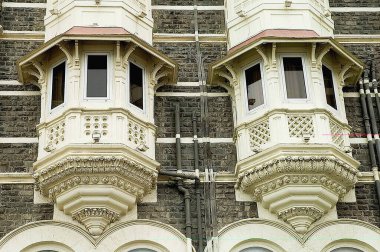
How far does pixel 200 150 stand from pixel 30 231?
3.69m

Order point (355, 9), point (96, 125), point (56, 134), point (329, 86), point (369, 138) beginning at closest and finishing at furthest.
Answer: point (96, 125)
point (56, 134)
point (369, 138)
point (329, 86)
point (355, 9)

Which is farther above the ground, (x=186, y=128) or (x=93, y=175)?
(x=186, y=128)

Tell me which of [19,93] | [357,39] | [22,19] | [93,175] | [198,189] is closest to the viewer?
[93,175]

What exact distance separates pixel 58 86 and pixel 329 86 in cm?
559

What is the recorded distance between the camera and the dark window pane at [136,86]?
16344 mm

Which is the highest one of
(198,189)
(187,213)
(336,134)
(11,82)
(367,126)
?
(11,82)

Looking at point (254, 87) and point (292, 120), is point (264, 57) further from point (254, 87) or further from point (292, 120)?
point (292, 120)

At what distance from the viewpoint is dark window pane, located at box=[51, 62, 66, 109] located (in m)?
16.3

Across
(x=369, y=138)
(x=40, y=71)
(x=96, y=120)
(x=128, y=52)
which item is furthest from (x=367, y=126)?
(x=40, y=71)

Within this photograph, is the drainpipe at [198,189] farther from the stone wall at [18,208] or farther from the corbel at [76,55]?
the stone wall at [18,208]

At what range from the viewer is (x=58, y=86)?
16469 millimetres

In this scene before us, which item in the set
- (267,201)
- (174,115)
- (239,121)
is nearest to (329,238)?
(267,201)

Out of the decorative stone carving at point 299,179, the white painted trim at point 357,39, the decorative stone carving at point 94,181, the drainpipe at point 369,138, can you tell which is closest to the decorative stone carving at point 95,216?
the decorative stone carving at point 94,181

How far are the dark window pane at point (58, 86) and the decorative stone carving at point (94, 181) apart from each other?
1488 millimetres
